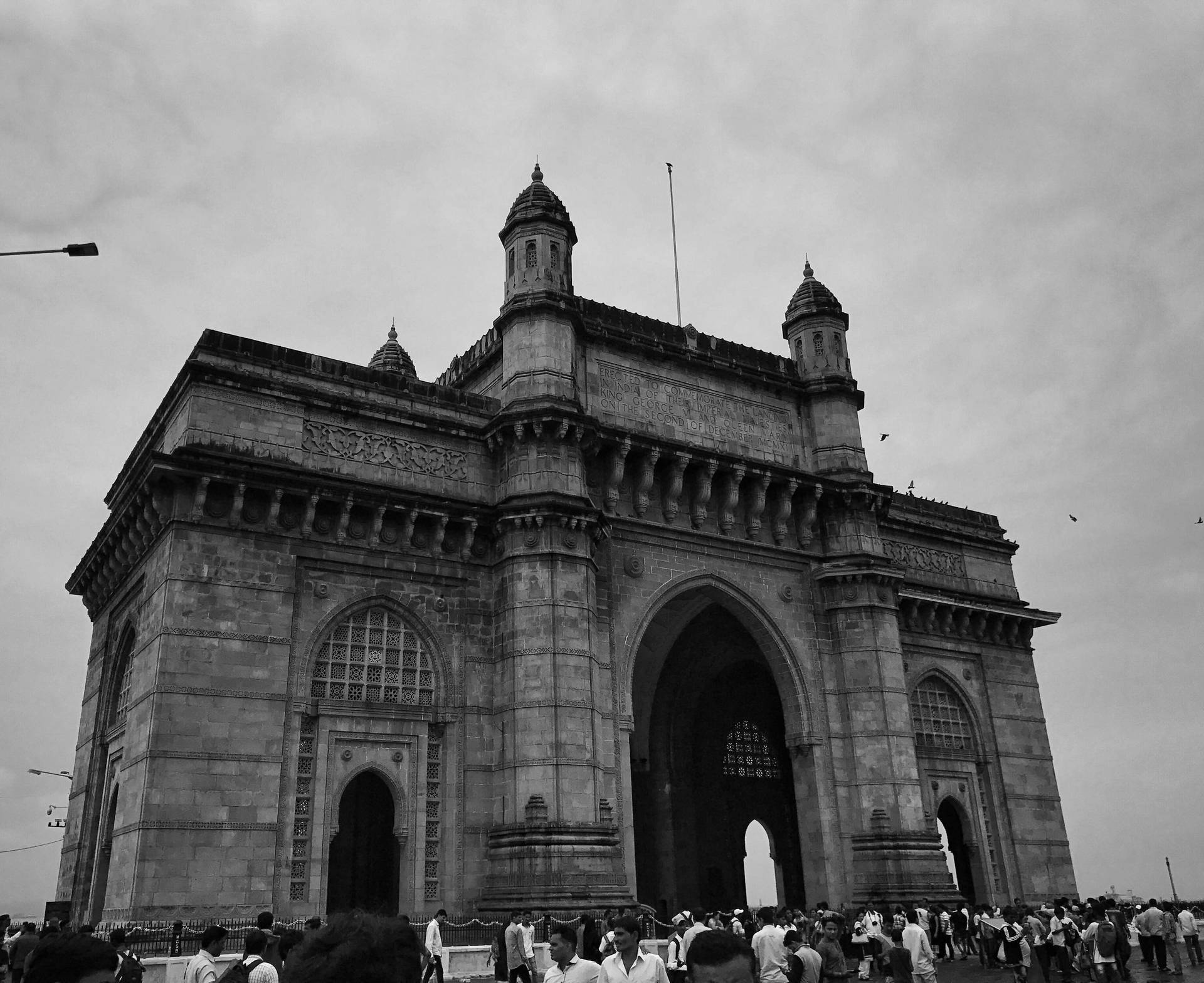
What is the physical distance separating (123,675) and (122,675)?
59 mm

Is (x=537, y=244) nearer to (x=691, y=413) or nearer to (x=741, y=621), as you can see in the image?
(x=691, y=413)

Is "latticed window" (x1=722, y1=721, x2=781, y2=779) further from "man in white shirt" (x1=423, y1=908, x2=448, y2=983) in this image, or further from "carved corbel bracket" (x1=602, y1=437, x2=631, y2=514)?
"man in white shirt" (x1=423, y1=908, x2=448, y2=983)

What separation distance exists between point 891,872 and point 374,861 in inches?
457

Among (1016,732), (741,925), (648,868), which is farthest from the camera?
(1016,732)

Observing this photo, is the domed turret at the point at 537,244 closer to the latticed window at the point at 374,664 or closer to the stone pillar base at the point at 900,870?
the latticed window at the point at 374,664

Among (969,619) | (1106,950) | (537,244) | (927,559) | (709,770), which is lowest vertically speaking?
(1106,950)

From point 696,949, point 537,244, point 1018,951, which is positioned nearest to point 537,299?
point 537,244

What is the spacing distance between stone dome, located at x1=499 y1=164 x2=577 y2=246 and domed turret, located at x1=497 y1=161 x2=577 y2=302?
0.01 meters

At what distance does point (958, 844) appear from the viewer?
3031 cm

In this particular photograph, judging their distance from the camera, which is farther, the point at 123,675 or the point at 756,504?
the point at 756,504

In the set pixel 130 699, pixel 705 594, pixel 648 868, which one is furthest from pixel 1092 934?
pixel 130 699

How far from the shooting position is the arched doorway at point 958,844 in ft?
97.9

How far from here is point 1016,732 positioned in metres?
31.5

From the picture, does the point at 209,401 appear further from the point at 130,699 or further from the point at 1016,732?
the point at 1016,732
